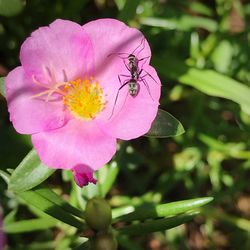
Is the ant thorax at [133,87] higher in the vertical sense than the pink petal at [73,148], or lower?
higher

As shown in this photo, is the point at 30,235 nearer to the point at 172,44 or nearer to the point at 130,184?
the point at 130,184

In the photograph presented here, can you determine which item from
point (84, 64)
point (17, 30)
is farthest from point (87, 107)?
point (17, 30)

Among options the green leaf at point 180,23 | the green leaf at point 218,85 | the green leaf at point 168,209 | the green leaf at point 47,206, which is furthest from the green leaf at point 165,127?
the green leaf at point 180,23

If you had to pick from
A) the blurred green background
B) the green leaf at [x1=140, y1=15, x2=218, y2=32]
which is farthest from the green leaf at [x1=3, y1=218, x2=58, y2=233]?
the green leaf at [x1=140, y1=15, x2=218, y2=32]

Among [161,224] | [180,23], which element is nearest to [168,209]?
[161,224]

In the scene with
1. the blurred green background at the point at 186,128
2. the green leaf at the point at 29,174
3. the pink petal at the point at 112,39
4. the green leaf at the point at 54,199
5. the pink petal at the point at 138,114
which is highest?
the pink petal at the point at 112,39

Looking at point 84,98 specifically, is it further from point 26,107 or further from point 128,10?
point 128,10

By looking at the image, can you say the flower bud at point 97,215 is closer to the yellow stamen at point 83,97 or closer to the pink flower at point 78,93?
the pink flower at point 78,93
